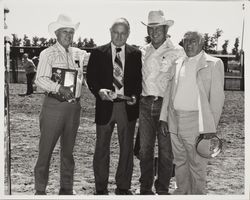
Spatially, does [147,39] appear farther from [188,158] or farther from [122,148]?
[188,158]

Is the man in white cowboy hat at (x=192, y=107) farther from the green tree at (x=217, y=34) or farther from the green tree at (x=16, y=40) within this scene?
the green tree at (x=16, y=40)

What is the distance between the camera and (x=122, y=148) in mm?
3738

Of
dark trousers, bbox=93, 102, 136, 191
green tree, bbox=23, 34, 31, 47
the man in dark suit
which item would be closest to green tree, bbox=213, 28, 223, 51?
the man in dark suit

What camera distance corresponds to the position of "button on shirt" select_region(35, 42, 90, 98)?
11.7 ft

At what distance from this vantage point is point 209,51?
13.8ft

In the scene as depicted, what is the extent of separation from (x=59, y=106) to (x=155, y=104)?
33.0 inches

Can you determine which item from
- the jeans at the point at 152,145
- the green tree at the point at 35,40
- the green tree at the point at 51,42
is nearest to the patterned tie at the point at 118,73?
the jeans at the point at 152,145

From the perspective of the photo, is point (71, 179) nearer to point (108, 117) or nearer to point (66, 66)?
point (108, 117)

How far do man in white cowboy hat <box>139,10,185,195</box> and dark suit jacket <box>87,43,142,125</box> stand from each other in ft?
0.28

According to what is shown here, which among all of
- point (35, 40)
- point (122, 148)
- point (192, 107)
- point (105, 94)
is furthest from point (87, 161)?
point (192, 107)

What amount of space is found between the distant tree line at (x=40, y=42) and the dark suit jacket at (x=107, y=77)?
35 cm

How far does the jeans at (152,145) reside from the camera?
3.71 metres

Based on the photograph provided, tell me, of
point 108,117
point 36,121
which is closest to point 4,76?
point 108,117

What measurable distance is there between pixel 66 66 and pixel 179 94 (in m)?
1.00
